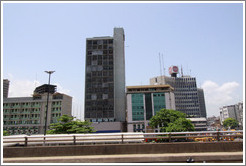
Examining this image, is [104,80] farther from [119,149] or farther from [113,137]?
[119,149]

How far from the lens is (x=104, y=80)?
311 feet

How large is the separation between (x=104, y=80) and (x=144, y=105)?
25046 millimetres

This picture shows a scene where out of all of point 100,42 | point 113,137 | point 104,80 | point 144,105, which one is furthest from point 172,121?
point 100,42

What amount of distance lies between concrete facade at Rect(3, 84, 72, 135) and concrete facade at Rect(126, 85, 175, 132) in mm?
40405

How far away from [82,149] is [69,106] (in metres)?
106

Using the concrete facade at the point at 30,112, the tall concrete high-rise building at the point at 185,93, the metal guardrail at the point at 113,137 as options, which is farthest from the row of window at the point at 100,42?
the metal guardrail at the point at 113,137

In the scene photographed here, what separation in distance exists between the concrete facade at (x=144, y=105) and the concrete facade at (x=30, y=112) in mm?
40405

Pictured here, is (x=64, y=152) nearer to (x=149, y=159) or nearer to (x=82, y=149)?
(x=82, y=149)

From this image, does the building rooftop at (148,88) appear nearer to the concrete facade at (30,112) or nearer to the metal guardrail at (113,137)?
the concrete facade at (30,112)

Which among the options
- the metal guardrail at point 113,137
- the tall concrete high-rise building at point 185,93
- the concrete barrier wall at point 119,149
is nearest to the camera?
the concrete barrier wall at point 119,149

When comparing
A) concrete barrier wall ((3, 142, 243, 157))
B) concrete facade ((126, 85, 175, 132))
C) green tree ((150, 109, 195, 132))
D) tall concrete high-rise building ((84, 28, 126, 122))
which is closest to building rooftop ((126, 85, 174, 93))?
concrete facade ((126, 85, 175, 132))

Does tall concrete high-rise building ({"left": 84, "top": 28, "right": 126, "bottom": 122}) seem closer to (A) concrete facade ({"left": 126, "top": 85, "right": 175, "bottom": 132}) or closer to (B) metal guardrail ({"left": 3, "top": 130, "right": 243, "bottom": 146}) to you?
(A) concrete facade ({"left": 126, "top": 85, "right": 175, "bottom": 132})

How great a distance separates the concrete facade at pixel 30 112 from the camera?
98.9 m

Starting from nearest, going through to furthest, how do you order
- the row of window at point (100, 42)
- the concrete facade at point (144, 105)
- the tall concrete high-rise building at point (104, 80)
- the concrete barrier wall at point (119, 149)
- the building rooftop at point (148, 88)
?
the concrete barrier wall at point (119, 149) → the concrete facade at point (144, 105) → the tall concrete high-rise building at point (104, 80) → the row of window at point (100, 42) → the building rooftop at point (148, 88)
